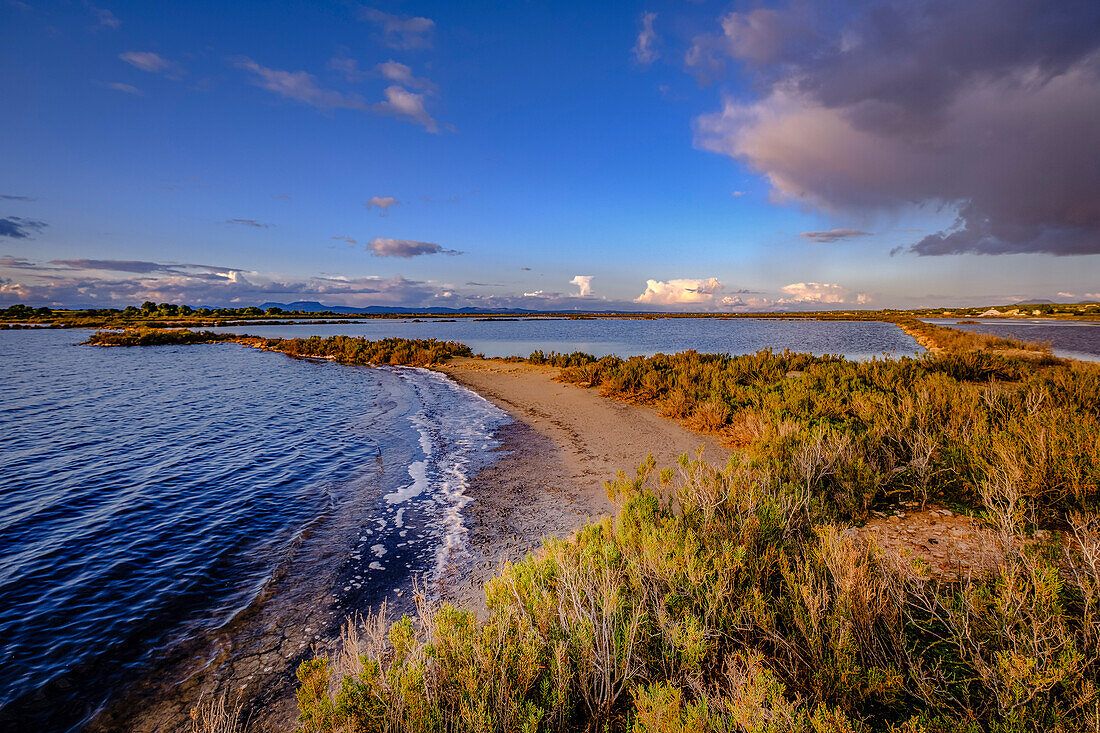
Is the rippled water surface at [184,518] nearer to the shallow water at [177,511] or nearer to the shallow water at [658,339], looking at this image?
the shallow water at [177,511]

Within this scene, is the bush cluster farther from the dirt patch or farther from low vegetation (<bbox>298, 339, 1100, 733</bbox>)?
the dirt patch

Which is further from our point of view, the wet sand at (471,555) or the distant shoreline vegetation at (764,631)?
the wet sand at (471,555)

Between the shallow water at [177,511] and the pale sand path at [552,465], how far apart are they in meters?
0.60

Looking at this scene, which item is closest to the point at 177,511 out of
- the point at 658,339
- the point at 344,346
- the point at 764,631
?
the point at 764,631

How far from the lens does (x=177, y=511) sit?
7766 millimetres

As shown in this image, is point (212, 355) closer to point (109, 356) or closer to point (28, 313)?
point (109, 356)

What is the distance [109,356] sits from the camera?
32875 mm

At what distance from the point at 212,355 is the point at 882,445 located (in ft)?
143

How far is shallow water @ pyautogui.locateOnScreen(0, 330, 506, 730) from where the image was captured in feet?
15.7

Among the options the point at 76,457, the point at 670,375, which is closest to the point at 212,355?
the point at 76,457

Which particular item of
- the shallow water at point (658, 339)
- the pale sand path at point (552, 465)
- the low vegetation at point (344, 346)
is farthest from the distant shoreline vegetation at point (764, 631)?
the low vegetation at point (344, 346)

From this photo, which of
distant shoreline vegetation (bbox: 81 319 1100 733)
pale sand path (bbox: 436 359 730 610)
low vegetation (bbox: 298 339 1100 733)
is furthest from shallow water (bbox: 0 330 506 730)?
low vegetation (bbox: 298 339 1100 733)

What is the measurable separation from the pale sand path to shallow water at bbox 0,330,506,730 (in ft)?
1.95

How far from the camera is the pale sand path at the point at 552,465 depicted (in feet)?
21.3
